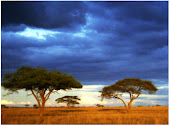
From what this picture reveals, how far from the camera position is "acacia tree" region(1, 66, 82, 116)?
30.0m

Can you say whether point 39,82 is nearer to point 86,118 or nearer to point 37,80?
point 37,80

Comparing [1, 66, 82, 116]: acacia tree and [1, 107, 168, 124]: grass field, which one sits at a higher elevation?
[1, 66, 82, 116]: acacia tree

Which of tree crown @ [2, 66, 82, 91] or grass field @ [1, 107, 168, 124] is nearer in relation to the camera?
grass field @ [1, 107, 168, 124]

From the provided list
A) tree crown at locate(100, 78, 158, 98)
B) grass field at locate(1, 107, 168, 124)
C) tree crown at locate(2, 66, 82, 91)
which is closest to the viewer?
grass field at locate(1, 107, 168, 124)

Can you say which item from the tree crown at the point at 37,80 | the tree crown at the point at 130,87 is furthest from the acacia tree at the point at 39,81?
the tree crown at the point at 130,87

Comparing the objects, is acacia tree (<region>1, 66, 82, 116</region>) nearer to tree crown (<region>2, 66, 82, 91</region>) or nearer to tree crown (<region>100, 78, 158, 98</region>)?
tree crown (<region>2, 66, 82, 91</region>)

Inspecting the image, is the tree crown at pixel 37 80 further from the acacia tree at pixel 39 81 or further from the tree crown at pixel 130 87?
the tree crown at pixel 130 87

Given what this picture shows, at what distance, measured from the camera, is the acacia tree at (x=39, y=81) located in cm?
2998

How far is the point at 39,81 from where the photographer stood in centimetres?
2989

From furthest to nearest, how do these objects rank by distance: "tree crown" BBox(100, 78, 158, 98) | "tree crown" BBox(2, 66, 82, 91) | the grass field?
"tree crown" BBox(100, 78, 158, 98) < "tree crown" BBox(2, 66, 82, 91) < the grass field

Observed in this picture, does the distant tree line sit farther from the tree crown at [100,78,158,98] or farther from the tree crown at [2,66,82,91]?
the tree crown at [100,78,158,98]

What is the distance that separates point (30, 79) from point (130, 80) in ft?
58.6

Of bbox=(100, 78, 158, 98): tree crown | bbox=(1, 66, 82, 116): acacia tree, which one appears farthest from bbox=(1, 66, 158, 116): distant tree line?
bbox=(100, 78, 158, 98): tree crown

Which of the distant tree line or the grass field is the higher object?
the distant tree line
